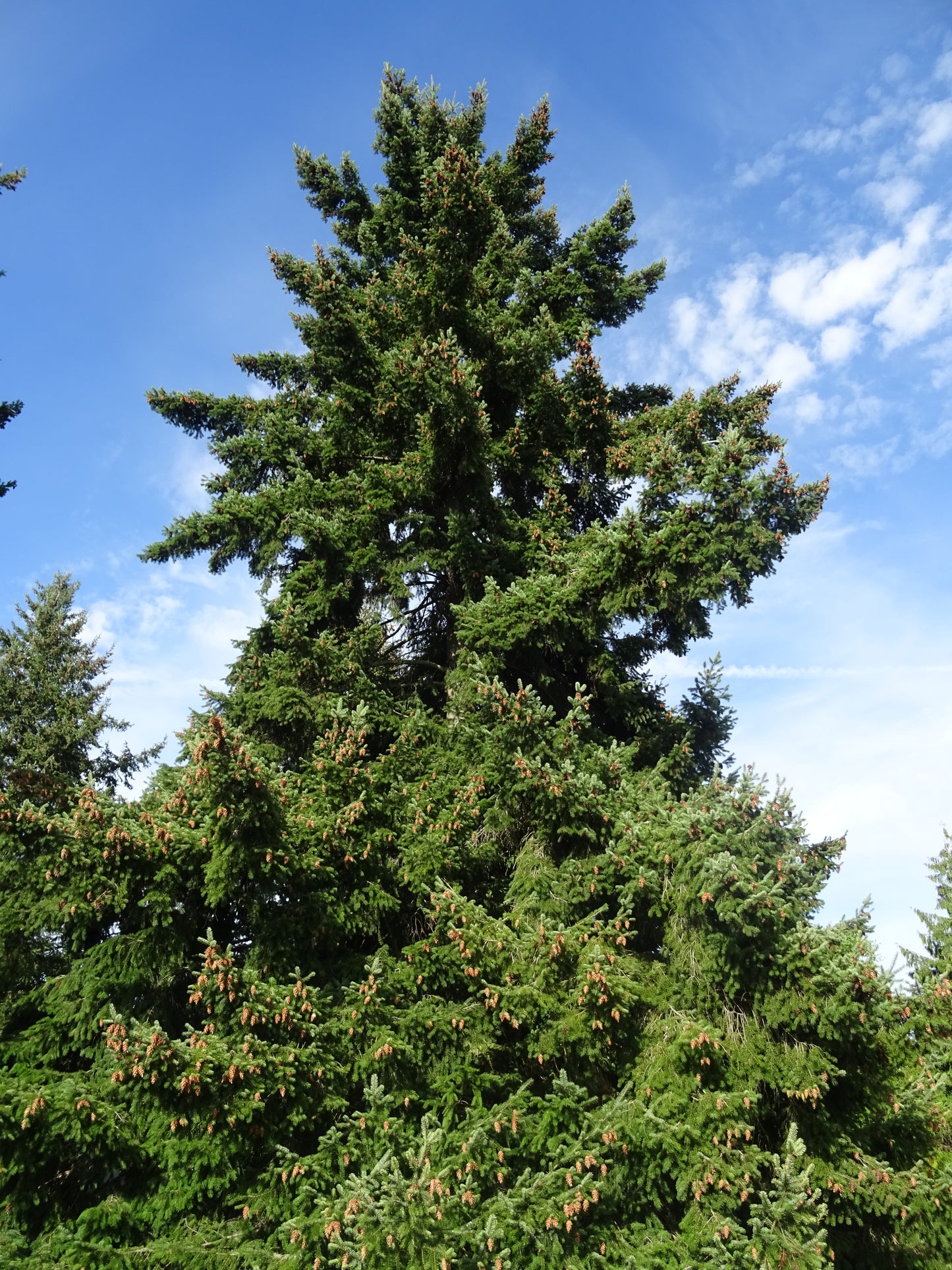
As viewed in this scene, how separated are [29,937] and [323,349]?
8689 mm

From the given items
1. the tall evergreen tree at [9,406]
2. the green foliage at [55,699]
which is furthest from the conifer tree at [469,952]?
the green foliage at [55,699]

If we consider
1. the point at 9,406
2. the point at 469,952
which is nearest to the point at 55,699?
the point at 9,406

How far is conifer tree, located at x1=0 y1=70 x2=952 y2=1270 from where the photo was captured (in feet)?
19.0

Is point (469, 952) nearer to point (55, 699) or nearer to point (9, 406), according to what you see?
point (9, 406)

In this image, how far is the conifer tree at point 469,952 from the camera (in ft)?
19.0

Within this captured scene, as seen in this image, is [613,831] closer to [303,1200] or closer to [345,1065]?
[345,1065]

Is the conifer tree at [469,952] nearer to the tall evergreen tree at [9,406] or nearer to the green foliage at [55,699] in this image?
the tall evergreen tree at [9,406]

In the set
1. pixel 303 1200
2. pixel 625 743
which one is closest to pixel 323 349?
pixel 625 743

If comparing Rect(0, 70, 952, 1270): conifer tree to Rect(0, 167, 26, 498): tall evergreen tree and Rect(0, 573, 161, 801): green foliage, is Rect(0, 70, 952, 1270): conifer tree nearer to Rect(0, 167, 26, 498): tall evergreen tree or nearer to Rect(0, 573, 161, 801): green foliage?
Rect(0, 167, 26, 498): tall evergreen tree

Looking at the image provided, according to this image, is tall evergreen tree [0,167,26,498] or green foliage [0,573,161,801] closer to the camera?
tall evergreen tree [0,167,26,498]

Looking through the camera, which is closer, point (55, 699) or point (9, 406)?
point (9, 406)

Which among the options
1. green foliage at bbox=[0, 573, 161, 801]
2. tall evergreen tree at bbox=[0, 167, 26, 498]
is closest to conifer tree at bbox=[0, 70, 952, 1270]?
tall evergreen tree at bbox=[0, 167, 26, 498]

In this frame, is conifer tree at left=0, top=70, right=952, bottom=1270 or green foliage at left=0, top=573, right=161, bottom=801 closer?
conifer tree at left=0, top=70, right=952, bottom=1270

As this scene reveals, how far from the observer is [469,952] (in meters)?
6.82
